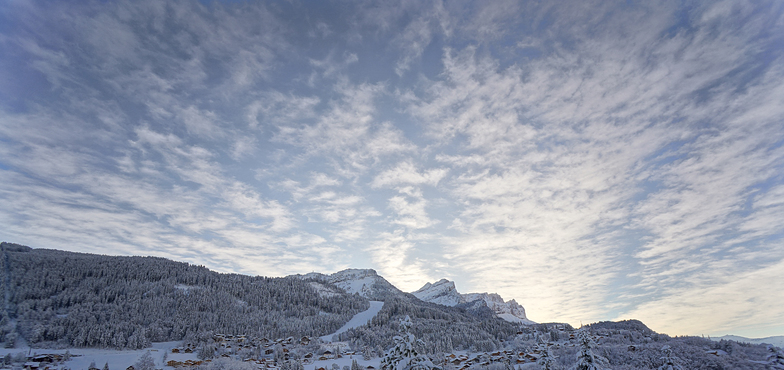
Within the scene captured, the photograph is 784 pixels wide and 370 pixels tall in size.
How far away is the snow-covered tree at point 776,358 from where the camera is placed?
25.1 metres

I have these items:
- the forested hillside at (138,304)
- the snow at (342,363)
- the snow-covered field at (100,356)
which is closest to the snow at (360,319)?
the forested hillside at (138,304)

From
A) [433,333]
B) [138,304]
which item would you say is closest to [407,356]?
[433,333]

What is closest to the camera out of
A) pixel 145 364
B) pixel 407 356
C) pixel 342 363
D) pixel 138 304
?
pixel 407 356

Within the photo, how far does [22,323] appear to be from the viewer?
43.5 metres

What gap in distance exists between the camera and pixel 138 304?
62.4 m

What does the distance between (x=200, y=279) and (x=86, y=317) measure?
36.9 m

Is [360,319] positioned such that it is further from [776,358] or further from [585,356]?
[776,358]

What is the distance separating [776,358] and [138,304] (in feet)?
286

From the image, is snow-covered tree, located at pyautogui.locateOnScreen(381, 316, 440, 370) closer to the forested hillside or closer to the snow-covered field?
the snow-covered field

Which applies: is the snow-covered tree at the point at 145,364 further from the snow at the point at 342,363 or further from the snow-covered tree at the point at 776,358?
the snow-covered tree at the point at 776,358

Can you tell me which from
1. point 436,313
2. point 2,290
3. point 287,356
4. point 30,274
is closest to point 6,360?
point 2,290

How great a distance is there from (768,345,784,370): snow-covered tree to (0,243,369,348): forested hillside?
7000cm

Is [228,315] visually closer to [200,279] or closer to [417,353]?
[200,279]

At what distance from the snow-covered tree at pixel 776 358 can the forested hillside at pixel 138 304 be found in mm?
70003
